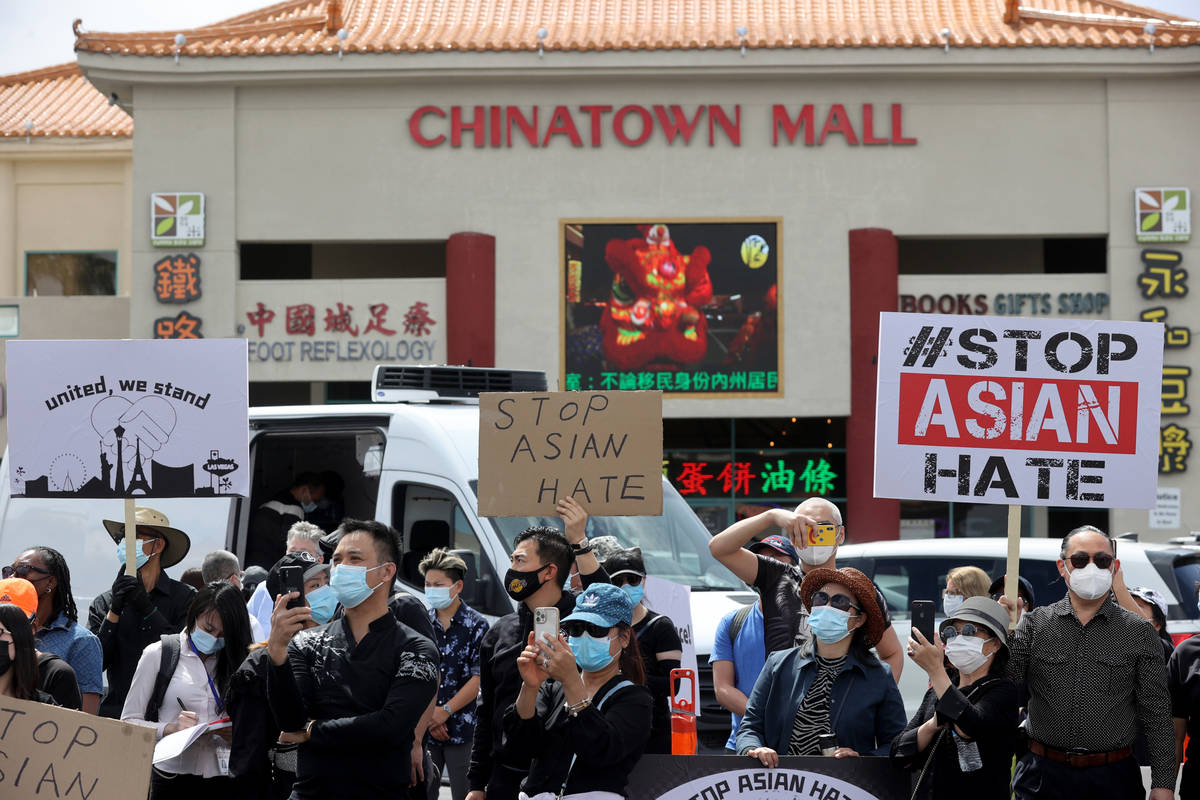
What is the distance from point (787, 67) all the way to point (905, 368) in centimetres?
1553

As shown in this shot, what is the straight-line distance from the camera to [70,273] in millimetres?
27281

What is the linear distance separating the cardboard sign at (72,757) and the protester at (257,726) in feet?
2.10

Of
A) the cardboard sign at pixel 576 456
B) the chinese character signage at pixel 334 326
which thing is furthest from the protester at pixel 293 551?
the chinese character signage at pixel 334 326

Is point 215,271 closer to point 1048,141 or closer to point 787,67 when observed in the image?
point 787,67

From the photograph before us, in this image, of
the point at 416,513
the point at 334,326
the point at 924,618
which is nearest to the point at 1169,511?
the point at 334,326

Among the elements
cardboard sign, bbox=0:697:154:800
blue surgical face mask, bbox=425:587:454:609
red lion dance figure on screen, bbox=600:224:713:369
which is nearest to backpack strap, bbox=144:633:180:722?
cardboard sign, bbox=0:697:154:800

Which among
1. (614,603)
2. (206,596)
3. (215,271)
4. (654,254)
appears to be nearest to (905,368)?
(614,603)

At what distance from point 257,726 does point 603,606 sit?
158 centimetres

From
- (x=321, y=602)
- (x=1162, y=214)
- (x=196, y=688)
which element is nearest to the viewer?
(x=321, y=602)

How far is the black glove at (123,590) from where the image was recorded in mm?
7723

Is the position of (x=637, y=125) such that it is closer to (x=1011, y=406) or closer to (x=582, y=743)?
(x=1011, y=406)

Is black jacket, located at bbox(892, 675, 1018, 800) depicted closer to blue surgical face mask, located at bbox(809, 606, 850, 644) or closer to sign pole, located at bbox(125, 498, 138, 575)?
blue surgical face mask, located at bbox(809, 606, 850, 644)

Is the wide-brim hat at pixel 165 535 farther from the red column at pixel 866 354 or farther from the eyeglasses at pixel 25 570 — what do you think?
the red column at pixel 866 354

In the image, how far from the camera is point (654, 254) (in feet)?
72.0
